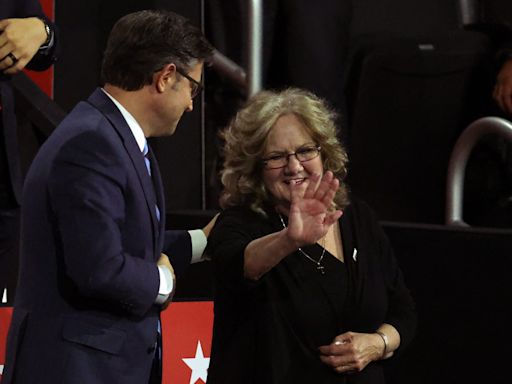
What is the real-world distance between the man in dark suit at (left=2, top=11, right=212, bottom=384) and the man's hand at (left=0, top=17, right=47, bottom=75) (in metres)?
0.45

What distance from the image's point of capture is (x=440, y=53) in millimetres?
4102

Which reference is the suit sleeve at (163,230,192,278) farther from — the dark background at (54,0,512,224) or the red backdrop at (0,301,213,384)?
the dark background at (54,0,512,224)

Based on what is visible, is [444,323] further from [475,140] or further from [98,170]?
[98,170]

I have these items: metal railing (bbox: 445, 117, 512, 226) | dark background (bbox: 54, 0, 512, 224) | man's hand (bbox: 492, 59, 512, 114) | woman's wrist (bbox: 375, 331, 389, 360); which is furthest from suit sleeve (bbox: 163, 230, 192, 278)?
man's hand (bbox: 492, 59, 512, 114)

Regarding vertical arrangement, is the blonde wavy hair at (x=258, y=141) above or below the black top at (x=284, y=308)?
above

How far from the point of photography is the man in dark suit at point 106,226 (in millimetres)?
2127

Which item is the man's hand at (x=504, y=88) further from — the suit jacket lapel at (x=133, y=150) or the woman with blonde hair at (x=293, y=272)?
the suit jacket lapel at (x=133, y=150)

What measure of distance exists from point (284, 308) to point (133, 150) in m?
0.54

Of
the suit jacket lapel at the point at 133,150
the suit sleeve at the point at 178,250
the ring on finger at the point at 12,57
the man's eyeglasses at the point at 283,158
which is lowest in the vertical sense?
the suit sleeve at the point at 178,250

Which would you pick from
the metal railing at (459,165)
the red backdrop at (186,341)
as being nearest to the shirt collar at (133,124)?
the red backdrop at (186,341)

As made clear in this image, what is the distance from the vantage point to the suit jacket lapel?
2.26 m

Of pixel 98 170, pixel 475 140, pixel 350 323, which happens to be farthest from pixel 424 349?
pixel 98 170

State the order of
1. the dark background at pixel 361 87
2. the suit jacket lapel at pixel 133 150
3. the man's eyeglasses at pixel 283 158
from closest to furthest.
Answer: the suit jacket lapel at pixel 133 150 → the man's eyeglasses at pixel 283 158 → the dark background at pixel 361 87

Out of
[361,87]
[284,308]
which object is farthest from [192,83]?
[361,87]
